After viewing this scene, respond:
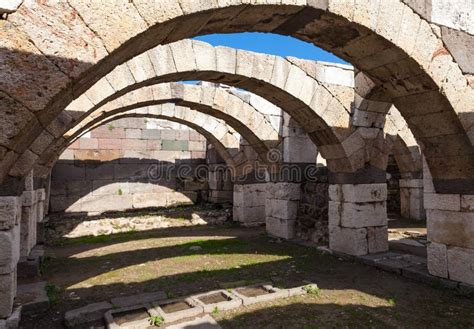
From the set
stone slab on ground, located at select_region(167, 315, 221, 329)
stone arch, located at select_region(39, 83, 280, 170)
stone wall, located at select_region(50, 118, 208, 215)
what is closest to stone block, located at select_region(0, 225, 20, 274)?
stone slab on ground, located at select_region(167, 315, 221, 329)

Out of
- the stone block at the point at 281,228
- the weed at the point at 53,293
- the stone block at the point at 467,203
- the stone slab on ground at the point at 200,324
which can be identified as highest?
the stone block at the point at 467,203

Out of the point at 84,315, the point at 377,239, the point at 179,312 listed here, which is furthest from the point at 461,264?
the point at 84,315

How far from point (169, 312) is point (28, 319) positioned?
153cm

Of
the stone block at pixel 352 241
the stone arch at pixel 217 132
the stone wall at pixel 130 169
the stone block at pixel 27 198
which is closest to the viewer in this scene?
the stone block at pixel 27 198

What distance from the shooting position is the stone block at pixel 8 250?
291cm

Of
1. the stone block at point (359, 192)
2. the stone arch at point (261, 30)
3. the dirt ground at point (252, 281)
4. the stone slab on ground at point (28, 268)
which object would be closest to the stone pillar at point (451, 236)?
the stone arch at point (261, 30)

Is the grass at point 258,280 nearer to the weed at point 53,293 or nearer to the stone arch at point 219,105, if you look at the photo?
the weed at point 53,293

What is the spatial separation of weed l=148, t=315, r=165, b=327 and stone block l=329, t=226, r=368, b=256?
3.57 m

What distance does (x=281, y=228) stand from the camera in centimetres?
758

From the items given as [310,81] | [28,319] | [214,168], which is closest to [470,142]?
[310,81]

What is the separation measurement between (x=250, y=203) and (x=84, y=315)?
678 centimetres

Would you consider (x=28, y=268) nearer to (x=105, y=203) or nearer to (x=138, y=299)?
(x=138, y=299)

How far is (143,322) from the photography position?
3.29 m

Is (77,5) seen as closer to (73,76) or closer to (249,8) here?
(73,76)
